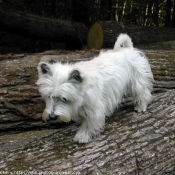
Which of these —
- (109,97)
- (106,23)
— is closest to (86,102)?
(109,97)

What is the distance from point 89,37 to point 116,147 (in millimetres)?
6133

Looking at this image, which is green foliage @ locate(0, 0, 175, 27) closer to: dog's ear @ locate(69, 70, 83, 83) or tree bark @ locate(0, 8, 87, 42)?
tree bark @ locate(0, 8, 87, 42)

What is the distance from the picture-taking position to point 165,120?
4.39 meters

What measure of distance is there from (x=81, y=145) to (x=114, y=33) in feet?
19.7

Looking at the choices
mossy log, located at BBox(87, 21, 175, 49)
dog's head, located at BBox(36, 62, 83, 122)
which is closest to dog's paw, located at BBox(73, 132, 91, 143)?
dog's head, located at BBox(36, 62, 83, 122)

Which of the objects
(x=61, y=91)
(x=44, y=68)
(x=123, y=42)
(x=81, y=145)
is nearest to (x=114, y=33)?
(x=123, y=42)

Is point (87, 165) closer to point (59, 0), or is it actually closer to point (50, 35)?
point (50, 35)

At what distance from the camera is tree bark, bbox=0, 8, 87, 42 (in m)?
9.22

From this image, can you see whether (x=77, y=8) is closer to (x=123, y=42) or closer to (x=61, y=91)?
(x=123, y=42)

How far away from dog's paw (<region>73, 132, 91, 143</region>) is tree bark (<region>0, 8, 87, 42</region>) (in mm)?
6177

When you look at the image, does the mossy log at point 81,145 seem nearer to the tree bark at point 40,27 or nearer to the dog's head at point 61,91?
the dog's head at point 61,91

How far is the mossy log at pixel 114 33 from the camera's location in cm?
919

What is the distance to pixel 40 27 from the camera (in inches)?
377

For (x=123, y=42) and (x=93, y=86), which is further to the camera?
(x=123, y=42)
